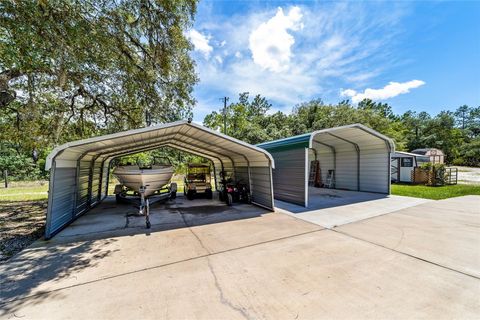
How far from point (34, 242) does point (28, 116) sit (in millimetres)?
6026

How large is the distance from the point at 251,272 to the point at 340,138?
9913 mm

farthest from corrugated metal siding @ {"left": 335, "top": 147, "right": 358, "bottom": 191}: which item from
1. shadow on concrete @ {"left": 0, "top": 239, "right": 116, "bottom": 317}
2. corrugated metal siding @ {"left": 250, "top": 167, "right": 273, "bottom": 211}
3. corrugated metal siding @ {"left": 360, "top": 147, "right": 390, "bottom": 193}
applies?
shadow on concrete @ {"left": 0, "top": 239, "right": 116, "bottom": 317}

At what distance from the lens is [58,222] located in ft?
18.7

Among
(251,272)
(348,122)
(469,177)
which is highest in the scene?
(348,122)

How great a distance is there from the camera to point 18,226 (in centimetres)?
614

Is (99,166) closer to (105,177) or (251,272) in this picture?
(105,177)

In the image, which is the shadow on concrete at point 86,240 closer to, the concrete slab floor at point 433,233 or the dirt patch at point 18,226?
the dirt patch at point 18,226

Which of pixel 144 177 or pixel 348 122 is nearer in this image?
pixel 144 177

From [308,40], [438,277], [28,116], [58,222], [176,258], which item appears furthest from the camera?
[308,40]

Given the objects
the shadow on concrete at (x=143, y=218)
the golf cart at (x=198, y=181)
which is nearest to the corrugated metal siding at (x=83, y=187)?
the shadow on concrete at (x=143, y=218)

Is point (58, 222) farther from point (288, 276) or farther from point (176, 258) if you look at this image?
point (288, 276)

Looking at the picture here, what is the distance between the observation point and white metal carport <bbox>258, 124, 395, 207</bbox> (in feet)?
27.5

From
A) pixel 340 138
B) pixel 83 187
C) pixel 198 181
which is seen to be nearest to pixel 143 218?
pixel 83 187

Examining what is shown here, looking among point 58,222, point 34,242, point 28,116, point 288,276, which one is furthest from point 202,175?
point 288,276
